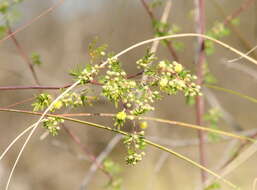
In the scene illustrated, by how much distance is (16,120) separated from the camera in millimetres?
2775

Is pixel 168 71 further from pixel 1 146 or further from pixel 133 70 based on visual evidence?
pixel 1 146

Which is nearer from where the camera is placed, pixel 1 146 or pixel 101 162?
pixel 101 162

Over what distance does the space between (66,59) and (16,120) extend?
1.92 feet

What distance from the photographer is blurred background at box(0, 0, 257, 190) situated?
2506 mm

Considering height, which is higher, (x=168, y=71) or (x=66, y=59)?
(x=66, y=59)

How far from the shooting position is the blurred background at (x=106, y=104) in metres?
2.51

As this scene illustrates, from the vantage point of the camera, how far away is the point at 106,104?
2.35 metres

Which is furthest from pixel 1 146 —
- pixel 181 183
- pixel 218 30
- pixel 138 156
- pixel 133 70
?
pixel 138 156

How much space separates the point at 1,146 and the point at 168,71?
2.22 metres

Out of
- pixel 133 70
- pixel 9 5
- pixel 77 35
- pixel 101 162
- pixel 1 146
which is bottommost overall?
pixel 101 162

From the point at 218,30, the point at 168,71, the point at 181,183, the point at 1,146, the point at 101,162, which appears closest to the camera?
the point at 168,71

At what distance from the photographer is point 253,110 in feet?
10.6

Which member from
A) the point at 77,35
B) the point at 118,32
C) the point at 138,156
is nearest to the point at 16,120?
the point at 77,35

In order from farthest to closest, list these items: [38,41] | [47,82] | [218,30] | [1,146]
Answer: [38,41]
[1,146]
[47,82]
[218,30]
